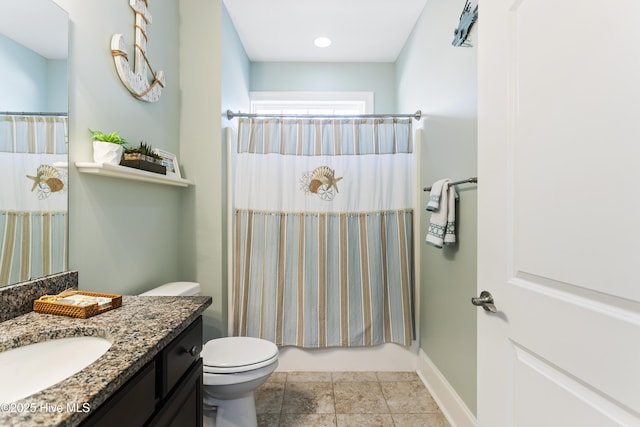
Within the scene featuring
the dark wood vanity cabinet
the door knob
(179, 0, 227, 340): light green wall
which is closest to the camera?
the dark wood vanity cabinet

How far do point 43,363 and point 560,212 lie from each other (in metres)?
1.32

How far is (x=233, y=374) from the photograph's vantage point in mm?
1414

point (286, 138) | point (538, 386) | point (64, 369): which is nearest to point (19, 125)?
point (64, 369)

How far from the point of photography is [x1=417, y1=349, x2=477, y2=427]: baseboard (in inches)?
60.8

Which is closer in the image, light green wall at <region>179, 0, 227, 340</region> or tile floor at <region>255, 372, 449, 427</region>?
tile floor at <region>255, 372, 449, 427</region>

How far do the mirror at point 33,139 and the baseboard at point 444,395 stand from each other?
6.39 ft

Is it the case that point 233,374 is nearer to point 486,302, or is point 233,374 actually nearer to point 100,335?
point 100,335

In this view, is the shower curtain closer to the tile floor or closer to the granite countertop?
the tile floor

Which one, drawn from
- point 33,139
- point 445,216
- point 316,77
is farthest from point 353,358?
point 316,77

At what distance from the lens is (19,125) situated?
951mm

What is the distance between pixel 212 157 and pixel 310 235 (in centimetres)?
88

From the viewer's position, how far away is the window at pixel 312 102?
2990 mm

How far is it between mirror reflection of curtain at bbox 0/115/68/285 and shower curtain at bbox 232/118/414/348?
1.15 m

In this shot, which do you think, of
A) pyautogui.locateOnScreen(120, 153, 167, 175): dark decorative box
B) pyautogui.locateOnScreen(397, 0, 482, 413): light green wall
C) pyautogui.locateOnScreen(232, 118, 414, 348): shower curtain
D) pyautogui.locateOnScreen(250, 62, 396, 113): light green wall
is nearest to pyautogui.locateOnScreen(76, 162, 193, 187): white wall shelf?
pyautogui.locateOnScreen(120, 153, 167, 175): dark decorative box
